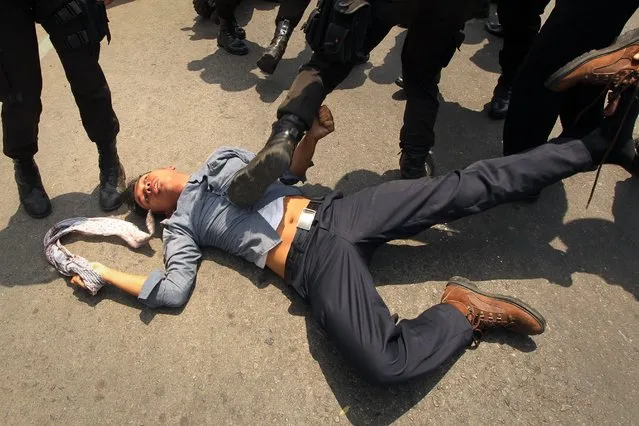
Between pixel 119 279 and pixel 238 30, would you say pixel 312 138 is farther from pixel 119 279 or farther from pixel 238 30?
pixel 238 30

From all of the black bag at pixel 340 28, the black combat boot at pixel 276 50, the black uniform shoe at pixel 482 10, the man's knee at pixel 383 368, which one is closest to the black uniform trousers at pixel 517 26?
the black uniform shoe at pixel 482 10

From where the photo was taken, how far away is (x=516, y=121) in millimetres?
2408

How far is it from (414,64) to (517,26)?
0.94m

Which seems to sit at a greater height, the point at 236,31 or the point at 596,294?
the point at 236,31

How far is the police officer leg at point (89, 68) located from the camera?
2055 millimetres

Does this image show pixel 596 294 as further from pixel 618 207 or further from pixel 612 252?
pixel 618 207

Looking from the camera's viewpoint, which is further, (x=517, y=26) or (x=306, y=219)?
(x=517, y=26)

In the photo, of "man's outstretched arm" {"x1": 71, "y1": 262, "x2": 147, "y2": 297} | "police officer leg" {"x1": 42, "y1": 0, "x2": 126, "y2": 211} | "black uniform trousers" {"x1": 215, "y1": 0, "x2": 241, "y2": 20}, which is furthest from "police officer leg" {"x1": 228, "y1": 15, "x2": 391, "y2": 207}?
"black uniform trousers" {"x1": 215, "y1": 0, "x2": 241, "y2": 20}

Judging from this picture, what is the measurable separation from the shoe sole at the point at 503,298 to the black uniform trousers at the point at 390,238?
0.18m

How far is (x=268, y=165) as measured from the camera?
203 cm

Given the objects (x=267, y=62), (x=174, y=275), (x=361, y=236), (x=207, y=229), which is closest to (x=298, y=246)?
(x=361, y=236)

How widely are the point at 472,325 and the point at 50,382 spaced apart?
73.3 inches

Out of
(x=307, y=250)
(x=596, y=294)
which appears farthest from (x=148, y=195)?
(x=596, y=294)

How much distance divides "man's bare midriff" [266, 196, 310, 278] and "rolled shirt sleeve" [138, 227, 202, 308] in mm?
392
